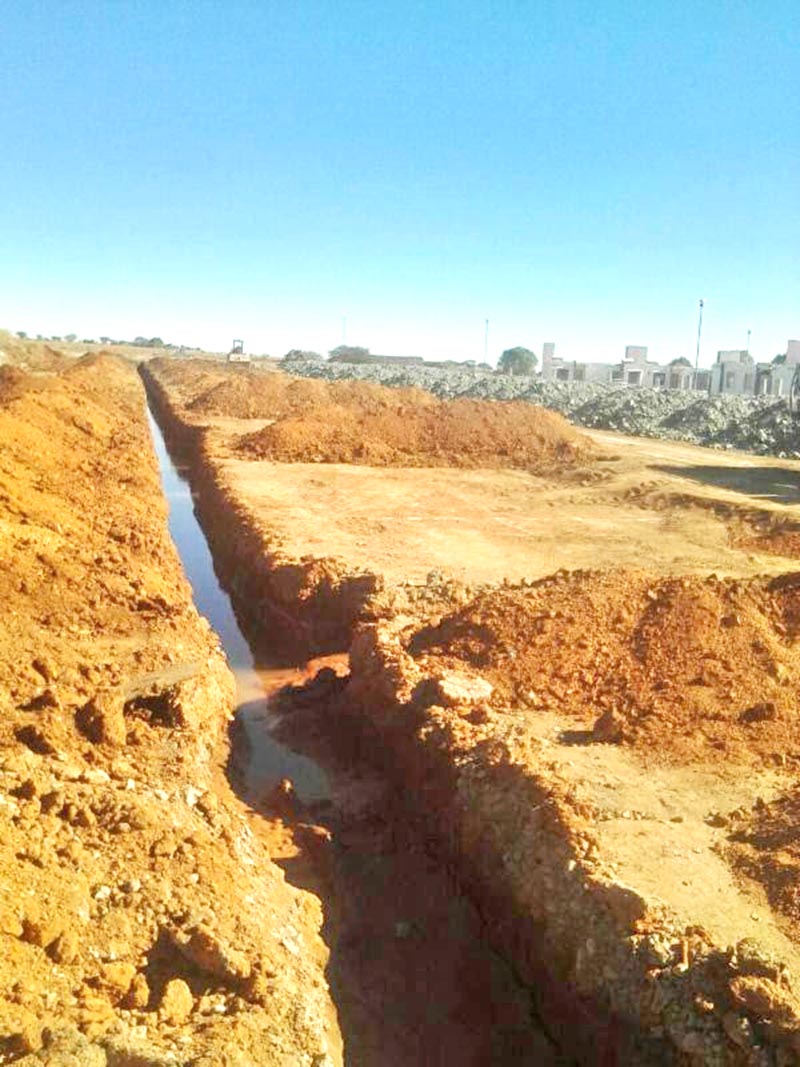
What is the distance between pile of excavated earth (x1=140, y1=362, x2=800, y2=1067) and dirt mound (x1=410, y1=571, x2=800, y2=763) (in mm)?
23

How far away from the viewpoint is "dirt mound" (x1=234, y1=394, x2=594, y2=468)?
29.0 meters

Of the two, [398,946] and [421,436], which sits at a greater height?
[421,436]

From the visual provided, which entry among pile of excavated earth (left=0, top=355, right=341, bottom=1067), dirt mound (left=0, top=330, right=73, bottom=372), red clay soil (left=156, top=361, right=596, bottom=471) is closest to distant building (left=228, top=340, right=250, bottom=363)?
dirt mound (left=0, top=330, right=73, bottom=372)

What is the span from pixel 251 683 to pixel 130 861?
636 centimetres

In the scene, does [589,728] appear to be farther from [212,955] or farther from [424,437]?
[424,437]

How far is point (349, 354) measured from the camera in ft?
430

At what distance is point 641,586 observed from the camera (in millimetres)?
11156

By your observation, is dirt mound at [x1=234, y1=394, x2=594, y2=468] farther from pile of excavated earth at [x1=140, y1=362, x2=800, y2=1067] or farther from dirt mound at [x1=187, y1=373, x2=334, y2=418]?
pile of excavated earth at [x1=140, y1=362, x2=800, y2=1067]

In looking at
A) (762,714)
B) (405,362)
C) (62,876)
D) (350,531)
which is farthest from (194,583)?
(405,362)

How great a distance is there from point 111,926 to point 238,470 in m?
19.8

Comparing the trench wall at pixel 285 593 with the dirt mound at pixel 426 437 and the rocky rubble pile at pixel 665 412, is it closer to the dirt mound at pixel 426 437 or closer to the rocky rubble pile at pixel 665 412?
the dirt mound at pixel 426 437

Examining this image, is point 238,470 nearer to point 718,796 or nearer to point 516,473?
point 516,473

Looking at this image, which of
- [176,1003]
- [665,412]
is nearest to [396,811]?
[176,1003]

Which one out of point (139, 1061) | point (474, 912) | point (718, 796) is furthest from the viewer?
Result: point (718, 796)
